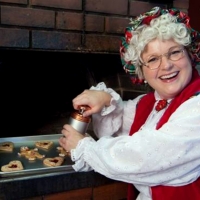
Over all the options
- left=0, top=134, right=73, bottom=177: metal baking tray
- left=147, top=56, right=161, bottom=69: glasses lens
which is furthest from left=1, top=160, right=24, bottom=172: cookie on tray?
left=147, top=56, right=161, bottom=69: glasses lens

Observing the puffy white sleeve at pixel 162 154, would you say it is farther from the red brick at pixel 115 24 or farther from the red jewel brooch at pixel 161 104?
Answer: the red brick at pixel 115 24

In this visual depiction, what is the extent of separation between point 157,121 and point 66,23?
0.65m

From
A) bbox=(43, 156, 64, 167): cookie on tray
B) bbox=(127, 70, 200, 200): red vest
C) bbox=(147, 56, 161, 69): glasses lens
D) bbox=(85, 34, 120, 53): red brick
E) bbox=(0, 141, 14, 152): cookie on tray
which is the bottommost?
bbox=(0, 141, 14, 152): cookie on tray

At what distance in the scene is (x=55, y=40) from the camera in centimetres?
145

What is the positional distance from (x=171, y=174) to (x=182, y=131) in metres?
0.14

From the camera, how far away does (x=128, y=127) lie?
1.38 m

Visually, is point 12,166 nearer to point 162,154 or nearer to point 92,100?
point 92,100

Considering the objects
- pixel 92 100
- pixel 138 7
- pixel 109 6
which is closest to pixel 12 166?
pixel 92 100

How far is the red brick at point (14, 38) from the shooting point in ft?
4.46

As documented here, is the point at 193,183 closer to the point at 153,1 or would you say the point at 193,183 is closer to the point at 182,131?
the point at 182,131

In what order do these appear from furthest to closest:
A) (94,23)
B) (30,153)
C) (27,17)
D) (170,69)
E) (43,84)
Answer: (43,84)
(94,23)
(27,17)
(30,153)
(170,69)

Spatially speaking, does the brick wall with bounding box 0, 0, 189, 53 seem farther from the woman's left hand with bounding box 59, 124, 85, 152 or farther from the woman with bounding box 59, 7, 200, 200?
the woman's left hand with bounding box 59, 124, 85, 152

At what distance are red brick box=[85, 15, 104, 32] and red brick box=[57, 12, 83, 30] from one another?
1.2 inches

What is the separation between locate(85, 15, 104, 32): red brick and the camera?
1516 mm
